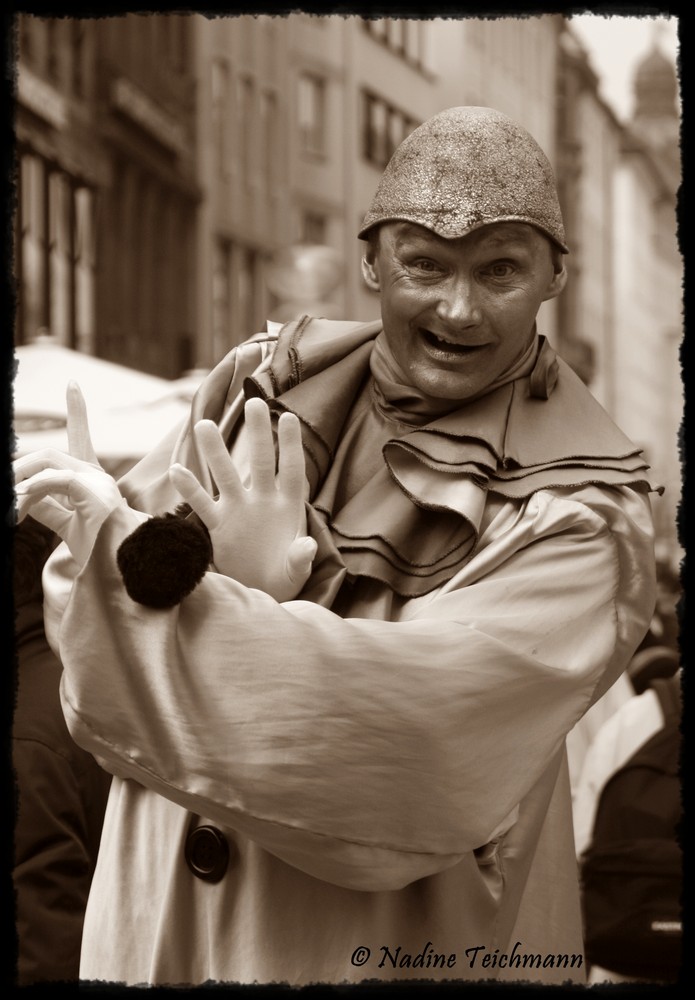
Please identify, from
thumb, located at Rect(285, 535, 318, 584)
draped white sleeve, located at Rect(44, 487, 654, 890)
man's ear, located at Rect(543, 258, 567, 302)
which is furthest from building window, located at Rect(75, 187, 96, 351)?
draped white sleeve, located at Rect(44, 487, 654, 890)

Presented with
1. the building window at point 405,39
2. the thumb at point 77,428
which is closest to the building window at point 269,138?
the building window at point 405,39

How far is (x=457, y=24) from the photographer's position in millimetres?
21750

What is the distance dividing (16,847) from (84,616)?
4.15 feet

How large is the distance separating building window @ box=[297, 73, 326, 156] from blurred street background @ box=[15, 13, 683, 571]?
34 mm

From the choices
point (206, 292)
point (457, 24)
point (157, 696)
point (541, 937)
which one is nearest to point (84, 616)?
point (157, 696)

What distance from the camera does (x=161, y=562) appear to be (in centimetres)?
249

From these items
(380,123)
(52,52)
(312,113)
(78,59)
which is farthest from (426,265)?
(380,123)

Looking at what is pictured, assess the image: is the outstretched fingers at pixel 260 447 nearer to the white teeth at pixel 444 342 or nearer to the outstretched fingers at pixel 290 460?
the outstretched fingers at pixel 290 460

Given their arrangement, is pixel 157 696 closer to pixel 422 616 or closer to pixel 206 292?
A: pixel 422 616

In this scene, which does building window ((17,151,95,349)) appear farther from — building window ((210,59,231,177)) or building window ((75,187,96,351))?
building window ((210,59,231,177))

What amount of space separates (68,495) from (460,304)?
73cm

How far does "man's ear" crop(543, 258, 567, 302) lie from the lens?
9.69 feet

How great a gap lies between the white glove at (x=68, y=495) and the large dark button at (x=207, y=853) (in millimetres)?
530

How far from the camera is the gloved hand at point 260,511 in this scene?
107 inches
